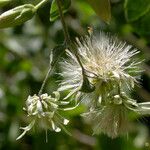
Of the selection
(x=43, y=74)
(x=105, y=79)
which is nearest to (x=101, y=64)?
(x=105, y=79)

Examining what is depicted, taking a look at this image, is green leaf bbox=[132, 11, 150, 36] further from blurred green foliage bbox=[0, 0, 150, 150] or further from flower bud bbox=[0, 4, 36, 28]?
flower bud bbox=[0, 4, 36, 28]

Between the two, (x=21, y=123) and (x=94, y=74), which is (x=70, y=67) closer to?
(x=94, y=74)

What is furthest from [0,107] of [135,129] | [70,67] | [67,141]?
[70,67]

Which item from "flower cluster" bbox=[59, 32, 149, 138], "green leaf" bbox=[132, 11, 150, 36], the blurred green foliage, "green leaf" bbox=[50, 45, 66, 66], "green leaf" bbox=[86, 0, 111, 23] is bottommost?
the blurred green foliage

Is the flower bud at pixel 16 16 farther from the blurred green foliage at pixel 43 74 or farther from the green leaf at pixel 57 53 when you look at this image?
the blurred green foliage at pixel 43 74

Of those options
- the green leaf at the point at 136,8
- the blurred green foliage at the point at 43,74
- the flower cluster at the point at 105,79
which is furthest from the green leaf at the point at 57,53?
the blurred green foliage at the point at 43,74

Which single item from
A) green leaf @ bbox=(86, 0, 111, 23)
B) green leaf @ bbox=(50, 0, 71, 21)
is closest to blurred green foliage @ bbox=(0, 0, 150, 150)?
green leaf @ bbox=(50, 0, 71, 21)
